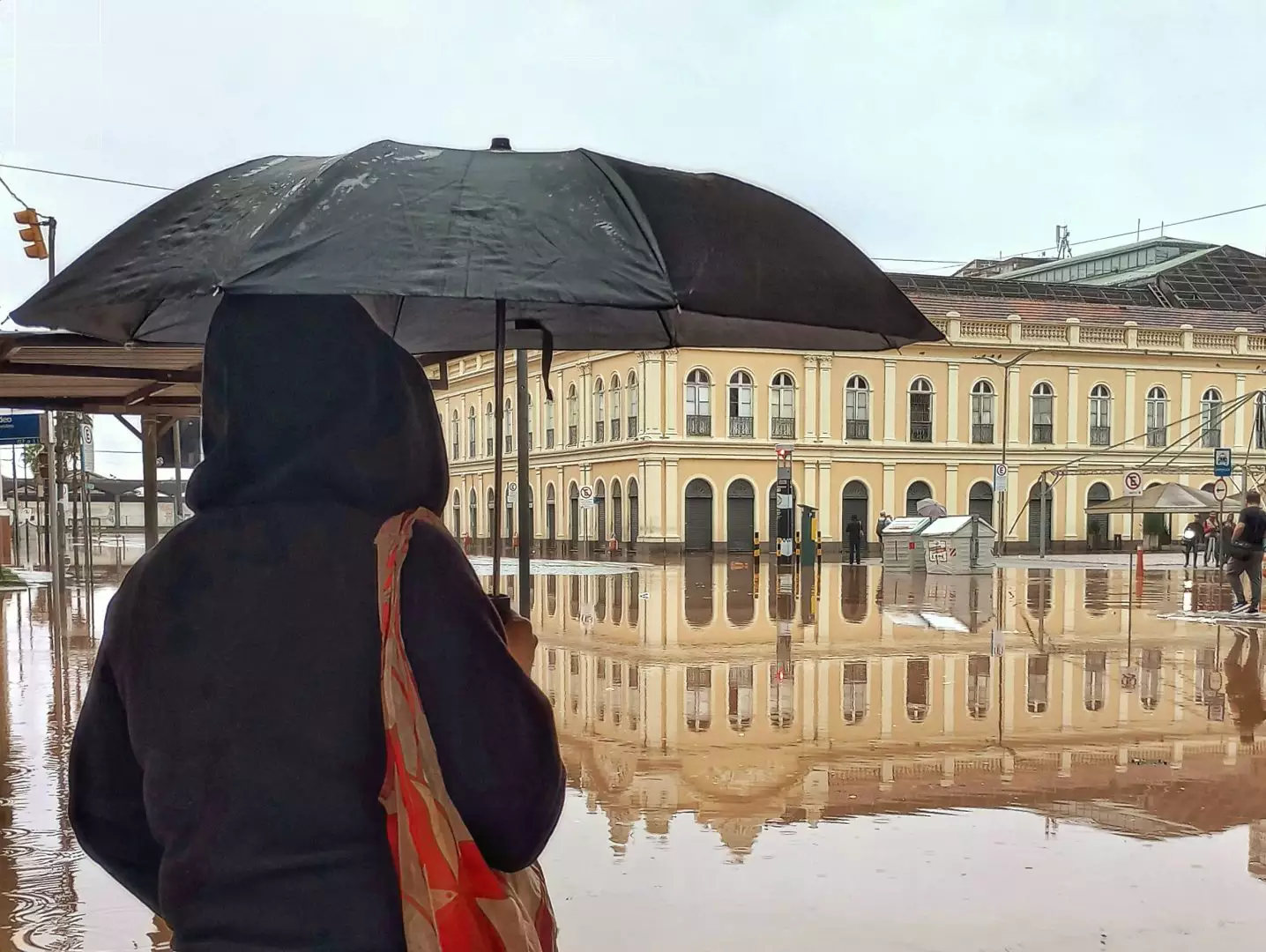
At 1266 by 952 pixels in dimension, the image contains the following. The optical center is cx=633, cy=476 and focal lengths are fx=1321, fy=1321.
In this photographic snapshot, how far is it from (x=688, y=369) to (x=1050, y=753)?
36674 millimetres

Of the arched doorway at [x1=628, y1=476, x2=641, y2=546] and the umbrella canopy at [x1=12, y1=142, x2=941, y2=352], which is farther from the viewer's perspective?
the arched doorway at [x1=628, y1=476, x2=641, y2=546]

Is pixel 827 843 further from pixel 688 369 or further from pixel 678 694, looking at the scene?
pixel 688 369

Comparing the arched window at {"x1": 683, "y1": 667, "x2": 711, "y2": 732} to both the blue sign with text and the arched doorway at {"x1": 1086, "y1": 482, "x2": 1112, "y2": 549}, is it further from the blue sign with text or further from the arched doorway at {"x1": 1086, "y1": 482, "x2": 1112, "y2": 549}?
the arched doorway at {"x1": 1086, "y1": 482, "x2": 1112, "y2": 549}

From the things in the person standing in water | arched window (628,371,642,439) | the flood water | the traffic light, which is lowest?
the flood water

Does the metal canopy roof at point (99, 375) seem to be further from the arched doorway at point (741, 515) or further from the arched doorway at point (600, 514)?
the arched doorway at point (600, 514)

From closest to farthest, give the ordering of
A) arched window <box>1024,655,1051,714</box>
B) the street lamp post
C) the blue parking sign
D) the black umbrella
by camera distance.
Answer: the black umbrella → arched window <box>1024,655,1051,714</box> → the blue parking sign → the street lamp post

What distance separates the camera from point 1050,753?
8.05m

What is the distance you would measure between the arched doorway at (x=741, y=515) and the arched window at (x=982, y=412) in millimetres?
8794

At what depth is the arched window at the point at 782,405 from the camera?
150 feet

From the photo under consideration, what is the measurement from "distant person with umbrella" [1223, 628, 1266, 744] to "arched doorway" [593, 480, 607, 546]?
109 feet

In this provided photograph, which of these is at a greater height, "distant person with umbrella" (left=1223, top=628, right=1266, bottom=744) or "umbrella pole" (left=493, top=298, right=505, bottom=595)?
"umbrella pole" (left=493, top=298, right=505, bottom=595)

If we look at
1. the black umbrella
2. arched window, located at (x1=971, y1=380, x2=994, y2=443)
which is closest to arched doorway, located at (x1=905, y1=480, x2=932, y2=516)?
arched window, located at (x1=971, y1=380, x2=994, y2=443)

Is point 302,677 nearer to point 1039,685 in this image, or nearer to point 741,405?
point 1039,685

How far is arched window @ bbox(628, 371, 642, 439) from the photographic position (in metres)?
44.7
